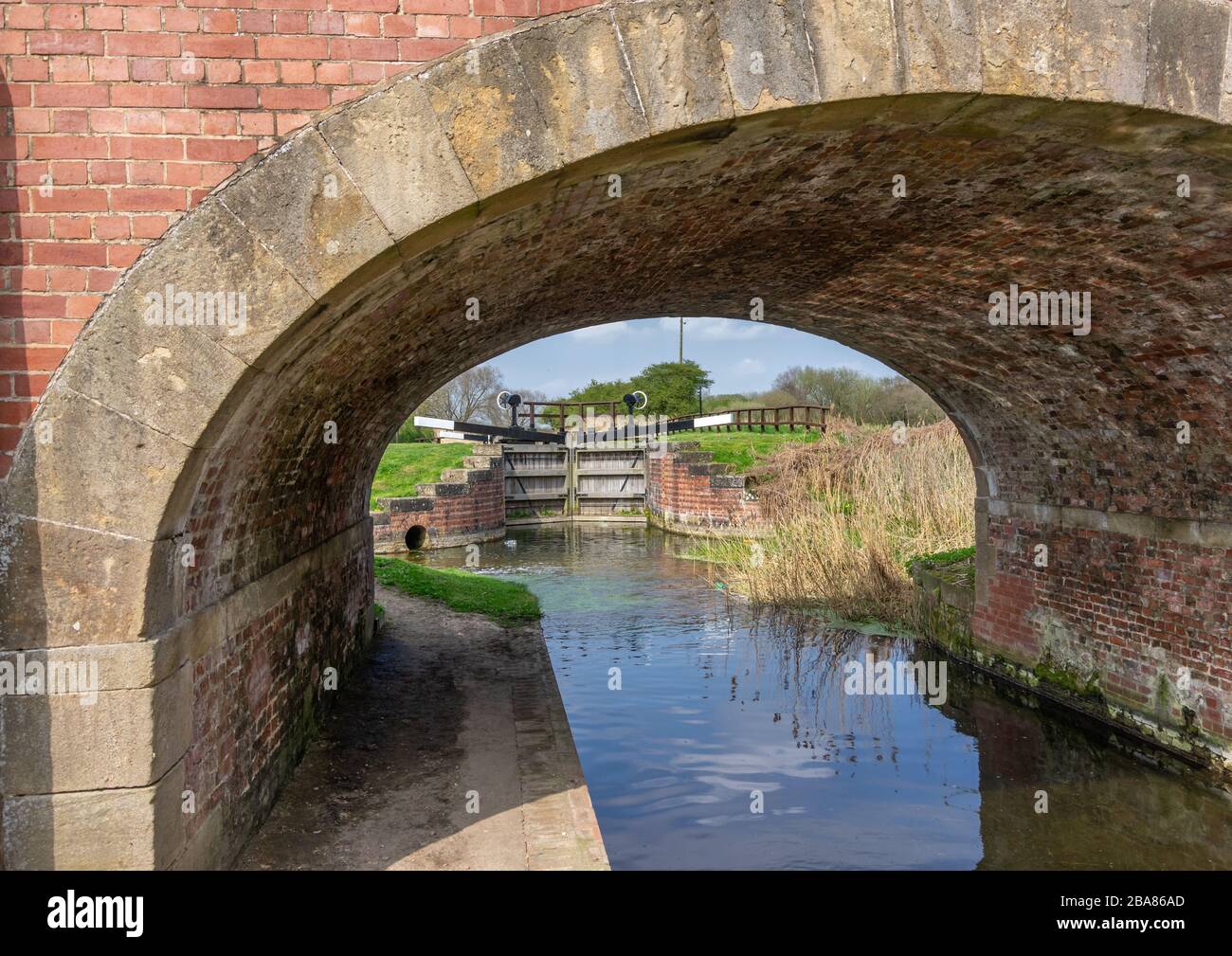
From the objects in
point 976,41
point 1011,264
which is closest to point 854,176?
point 976,41

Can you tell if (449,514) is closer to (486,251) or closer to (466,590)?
(466,590)

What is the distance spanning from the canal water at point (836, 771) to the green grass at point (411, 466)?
37.9 feet

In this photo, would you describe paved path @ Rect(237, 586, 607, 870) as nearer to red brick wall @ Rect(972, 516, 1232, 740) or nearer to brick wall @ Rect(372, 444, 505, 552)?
red brick wall @ Rect(972, 516, 1232, 740)

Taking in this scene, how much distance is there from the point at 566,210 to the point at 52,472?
243 centimetres

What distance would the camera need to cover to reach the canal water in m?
5.88

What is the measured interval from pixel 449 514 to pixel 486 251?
57.2ft

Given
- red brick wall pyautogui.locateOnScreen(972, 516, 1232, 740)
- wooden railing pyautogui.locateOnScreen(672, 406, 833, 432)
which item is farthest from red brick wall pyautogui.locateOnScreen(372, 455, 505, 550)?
red brick wall pyautogui.locateOnScreen(972, 516, 1232, 740)

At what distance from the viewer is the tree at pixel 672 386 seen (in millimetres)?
44969

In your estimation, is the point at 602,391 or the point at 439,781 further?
the point at 602,391

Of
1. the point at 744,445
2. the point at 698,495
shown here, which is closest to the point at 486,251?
the point at 698,495

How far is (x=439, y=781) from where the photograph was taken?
5.81 m

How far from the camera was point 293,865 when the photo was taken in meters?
4.67
